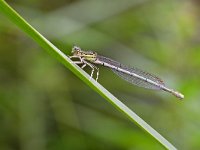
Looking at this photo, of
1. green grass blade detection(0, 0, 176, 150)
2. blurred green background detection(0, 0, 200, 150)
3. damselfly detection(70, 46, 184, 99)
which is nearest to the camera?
green grass blade detection(0, 0, 176, 150)

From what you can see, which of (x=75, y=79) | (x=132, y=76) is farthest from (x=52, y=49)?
(x=75, y=79)

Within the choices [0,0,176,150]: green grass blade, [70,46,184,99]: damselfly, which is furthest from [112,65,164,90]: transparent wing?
[0,0,176,150]: green grass blade

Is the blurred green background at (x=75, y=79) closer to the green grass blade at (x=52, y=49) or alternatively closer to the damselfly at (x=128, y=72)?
the damselfly at (x=128, y=72)

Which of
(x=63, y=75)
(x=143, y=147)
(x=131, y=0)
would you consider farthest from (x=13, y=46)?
(x=143, y=147)

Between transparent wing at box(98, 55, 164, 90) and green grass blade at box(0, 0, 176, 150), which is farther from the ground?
transparent wing at box(98, 55, 164, 90)

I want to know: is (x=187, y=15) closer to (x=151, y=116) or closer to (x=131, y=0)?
(x=131, y=0)

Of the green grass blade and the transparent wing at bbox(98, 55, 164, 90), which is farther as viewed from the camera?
the transparent wing at bbox(98, 55, 164, 90)

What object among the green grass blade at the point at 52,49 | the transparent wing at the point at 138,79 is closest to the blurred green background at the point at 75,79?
the transparent wing at the point at 138,79

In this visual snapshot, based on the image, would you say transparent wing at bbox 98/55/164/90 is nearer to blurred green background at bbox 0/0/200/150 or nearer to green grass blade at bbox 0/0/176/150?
blurred green background at bbox 0/0/200/150

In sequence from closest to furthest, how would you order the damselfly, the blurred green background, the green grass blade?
the green grass blade
the damselfly
the blurred green background
